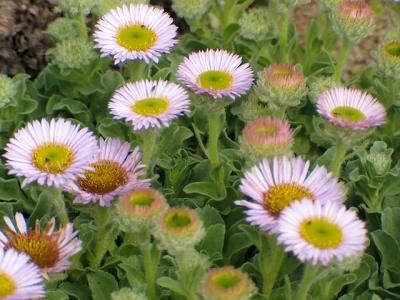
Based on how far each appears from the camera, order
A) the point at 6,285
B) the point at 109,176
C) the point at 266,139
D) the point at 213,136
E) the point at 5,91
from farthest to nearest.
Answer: the point at 5,91
the point at 213,136
the point at 109,176
the point at 266,139
the point at 6,285

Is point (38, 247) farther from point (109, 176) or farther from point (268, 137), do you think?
point (268, 137)

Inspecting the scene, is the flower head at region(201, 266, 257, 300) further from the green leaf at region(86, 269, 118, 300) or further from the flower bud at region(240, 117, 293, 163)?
the green leaf at region(86, 269, 118, 300)

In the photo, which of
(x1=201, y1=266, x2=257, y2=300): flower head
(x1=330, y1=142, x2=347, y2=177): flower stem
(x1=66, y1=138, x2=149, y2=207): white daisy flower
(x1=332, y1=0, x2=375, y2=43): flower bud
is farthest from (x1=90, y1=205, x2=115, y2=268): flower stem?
(x1=332, y1=0, x2=375, y2=43): flower bud

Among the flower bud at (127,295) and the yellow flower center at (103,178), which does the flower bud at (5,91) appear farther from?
the flower bud at (127,295)

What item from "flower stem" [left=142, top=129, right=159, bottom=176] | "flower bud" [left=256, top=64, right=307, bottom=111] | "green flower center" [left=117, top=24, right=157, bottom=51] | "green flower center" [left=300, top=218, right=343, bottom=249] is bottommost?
"green flower center" [left=300, top=218, right=343, bottom=249]

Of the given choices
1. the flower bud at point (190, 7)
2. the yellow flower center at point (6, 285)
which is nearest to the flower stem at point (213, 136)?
the flower bud at point (190, 7)

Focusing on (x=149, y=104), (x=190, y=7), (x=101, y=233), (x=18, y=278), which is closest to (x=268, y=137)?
(x=149, y=104)
